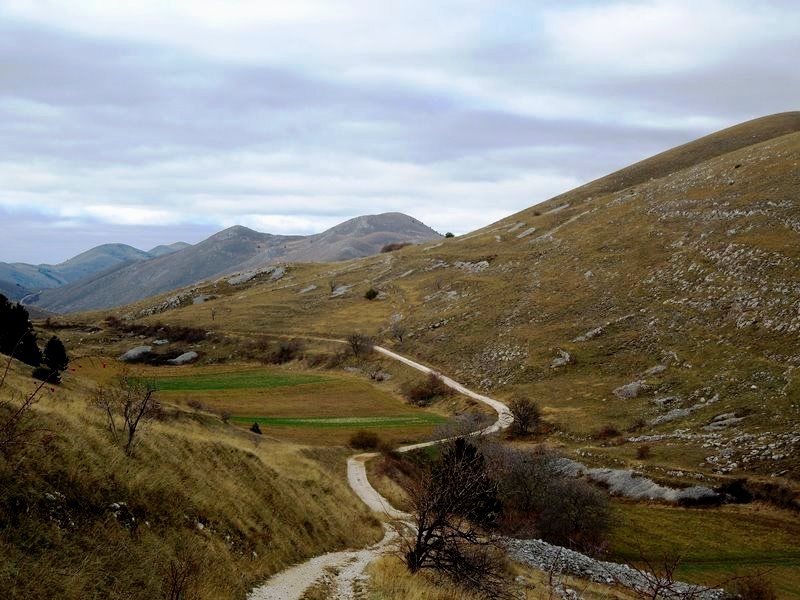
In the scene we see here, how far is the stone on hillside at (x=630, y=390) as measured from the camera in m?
62.9

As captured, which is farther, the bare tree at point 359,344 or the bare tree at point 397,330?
the bare tree at point 397,330

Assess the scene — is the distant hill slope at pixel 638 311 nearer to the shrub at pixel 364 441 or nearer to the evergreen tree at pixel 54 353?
the shrub at pixel 364 441

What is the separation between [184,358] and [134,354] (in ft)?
35.8

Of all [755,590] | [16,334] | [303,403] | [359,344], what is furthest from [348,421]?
[755,590]

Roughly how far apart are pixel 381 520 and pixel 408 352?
210ft

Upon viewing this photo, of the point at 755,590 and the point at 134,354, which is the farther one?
the point at 134,354

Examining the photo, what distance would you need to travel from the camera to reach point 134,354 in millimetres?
112562

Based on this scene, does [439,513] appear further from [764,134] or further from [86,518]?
[764,134]

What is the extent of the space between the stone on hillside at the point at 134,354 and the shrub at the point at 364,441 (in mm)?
70347

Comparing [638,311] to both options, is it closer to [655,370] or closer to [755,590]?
[655,370]

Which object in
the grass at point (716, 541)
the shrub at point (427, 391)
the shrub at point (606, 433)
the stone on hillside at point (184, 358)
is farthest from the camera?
the stone on hillside at point (184, 358)

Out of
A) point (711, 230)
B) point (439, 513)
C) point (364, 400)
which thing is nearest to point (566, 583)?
point (439, 513)

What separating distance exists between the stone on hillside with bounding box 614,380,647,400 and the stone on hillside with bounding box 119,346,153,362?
9224 centimetres

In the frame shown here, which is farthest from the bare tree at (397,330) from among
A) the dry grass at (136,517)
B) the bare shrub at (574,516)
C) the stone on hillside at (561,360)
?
the dry grass at (136,517)
